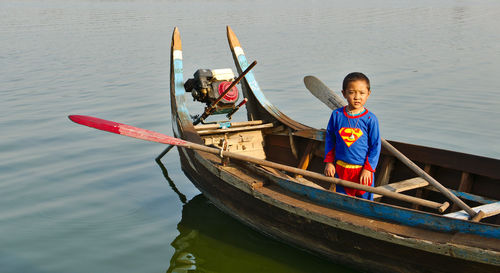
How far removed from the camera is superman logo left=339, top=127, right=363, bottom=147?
12.6ft

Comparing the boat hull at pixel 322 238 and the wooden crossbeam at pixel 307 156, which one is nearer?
the boat hull at pixel 322 238

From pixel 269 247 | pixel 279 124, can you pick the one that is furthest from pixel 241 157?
pixel 279 124

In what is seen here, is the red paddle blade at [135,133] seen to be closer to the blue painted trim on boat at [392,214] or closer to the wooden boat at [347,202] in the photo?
the wooden boat at [347,202]

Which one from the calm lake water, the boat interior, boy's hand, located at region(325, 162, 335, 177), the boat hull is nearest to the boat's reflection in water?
the calm lake water

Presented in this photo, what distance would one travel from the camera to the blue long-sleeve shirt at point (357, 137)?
381 centimetres

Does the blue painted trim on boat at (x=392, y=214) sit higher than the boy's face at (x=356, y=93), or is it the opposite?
the boy's face at (x=356, y=93)

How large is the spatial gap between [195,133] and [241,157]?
117 cm

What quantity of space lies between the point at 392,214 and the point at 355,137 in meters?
0.70

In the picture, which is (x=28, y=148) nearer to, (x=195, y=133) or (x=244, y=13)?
(x=195, y=133)

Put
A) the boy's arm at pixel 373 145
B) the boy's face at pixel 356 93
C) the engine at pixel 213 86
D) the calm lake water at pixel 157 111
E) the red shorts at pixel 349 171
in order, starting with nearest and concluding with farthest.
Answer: the boy's face at pixel 356 93 → the boy's arm at pixel 373 145 → the red shorts at pixel 349 171 → the calm lake water at pixel 157 111 → the engine at pixel 213 86

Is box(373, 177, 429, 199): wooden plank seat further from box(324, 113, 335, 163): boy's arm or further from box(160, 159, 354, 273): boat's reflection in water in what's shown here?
box(160, 159, 354, 273): boat's reflection in water

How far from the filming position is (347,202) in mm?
3592

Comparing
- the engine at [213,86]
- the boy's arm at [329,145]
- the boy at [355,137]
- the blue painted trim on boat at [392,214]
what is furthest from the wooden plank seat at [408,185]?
the engine at [213,86]

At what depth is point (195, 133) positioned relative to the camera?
5297 mm
